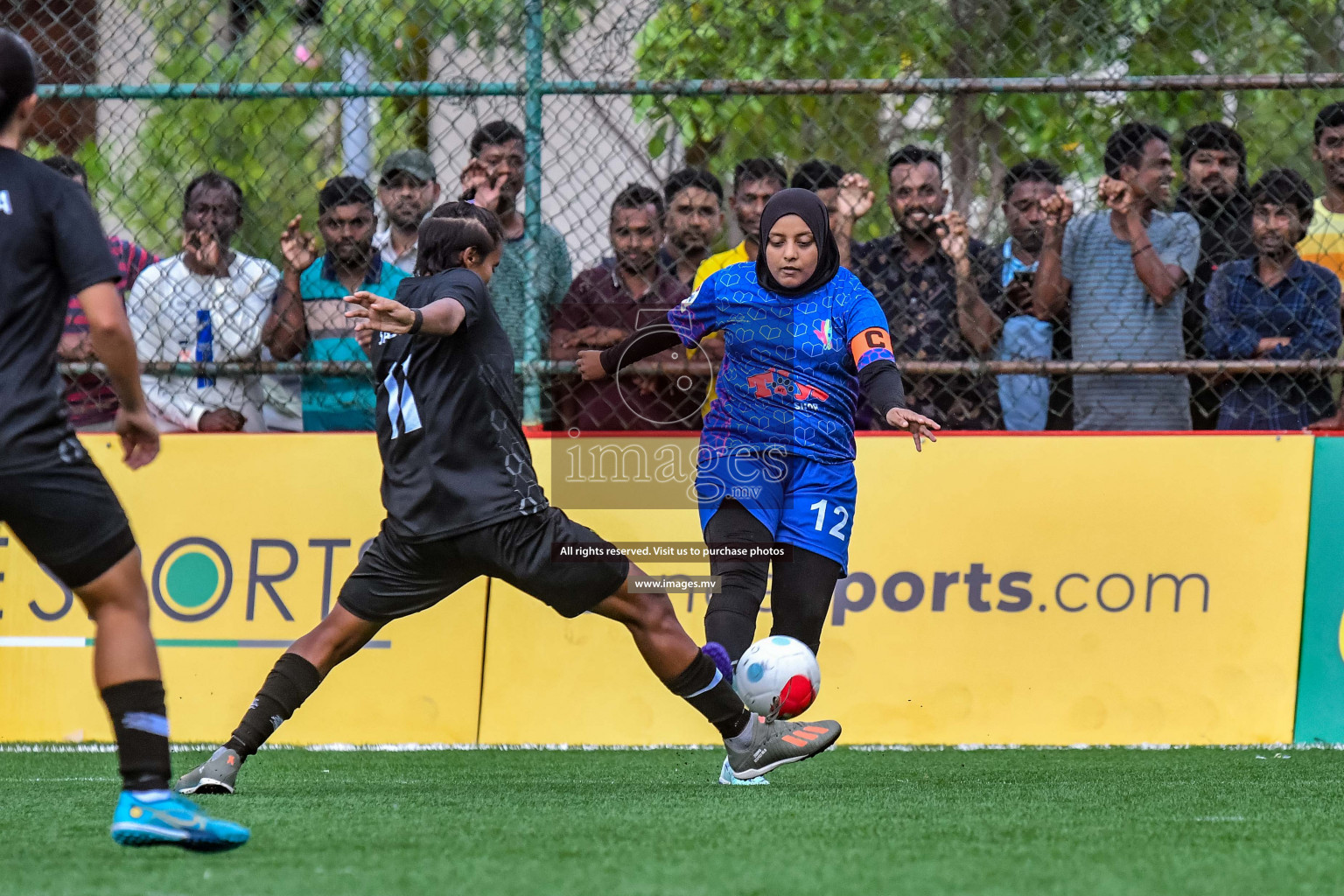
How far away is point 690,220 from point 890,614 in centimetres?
201

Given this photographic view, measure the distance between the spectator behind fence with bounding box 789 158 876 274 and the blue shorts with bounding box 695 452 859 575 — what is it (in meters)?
1.76

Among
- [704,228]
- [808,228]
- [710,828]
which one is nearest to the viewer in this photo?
[710,828]

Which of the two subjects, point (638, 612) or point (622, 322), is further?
point (622, 322)

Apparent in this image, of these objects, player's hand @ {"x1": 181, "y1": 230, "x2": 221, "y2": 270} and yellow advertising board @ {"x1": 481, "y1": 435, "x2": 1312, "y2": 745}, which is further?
player's hand @ {"x1": 181, "y1": 230, "x2": 221, "y2": 270}

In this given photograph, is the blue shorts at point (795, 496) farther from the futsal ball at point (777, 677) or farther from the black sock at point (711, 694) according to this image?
the black sock at point (711, 694)

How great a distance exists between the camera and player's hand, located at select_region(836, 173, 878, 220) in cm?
703

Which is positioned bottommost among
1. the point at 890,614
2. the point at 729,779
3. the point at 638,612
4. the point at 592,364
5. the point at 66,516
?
the point at 729,779

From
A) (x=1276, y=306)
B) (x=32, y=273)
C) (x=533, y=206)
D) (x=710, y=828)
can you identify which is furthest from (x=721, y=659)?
(x=1276, y=306)

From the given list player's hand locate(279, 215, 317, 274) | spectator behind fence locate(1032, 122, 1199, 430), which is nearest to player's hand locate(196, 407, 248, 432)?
player's hand locate(279, 215, 317, 274)

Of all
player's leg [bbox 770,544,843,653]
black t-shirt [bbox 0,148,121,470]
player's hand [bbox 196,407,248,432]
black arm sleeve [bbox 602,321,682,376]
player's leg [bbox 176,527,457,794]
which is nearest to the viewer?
black t-shirt [bbox 0,148,121,470]

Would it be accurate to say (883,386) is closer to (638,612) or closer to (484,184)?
(638,612)

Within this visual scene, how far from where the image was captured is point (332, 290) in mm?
7199

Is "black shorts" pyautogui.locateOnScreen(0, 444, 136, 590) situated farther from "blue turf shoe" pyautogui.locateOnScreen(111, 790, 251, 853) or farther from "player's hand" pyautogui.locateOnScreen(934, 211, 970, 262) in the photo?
"player's hand" pyautogui.locateOnScreen(934, 211, 970, 262)

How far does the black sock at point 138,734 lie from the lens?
3.74 m
